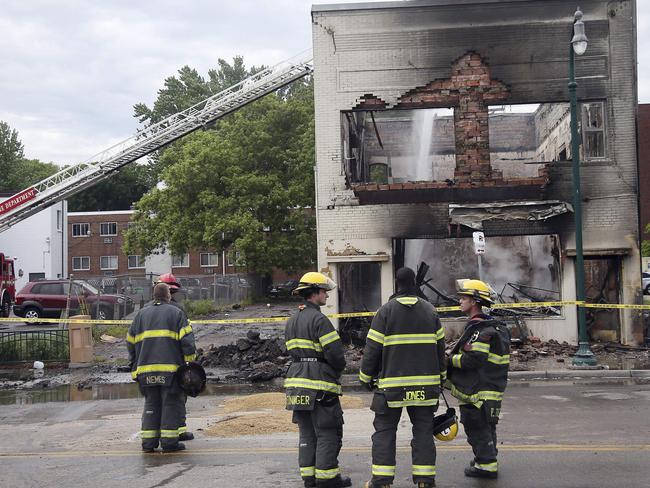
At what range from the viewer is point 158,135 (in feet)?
92.5

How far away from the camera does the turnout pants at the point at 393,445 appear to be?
238 inches

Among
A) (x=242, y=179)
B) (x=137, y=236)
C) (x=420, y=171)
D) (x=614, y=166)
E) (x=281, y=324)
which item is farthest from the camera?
(x=137, y=236)

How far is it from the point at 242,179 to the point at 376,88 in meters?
21.6

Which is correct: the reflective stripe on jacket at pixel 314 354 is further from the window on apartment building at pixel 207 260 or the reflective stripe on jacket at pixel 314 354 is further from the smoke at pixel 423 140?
the window on apartment building at pixel 207 260

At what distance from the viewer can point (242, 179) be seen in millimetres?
39188

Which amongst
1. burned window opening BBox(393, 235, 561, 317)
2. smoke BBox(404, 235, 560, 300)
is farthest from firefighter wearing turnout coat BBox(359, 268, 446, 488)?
smoke BBox(404, 235, 560, 300)

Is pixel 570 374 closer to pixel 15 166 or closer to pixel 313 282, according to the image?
pixel 313 282

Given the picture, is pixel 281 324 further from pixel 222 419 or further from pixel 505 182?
pixel 222 419

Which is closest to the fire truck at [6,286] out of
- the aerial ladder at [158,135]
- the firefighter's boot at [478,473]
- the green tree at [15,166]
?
the aerial ladder at [158,135]

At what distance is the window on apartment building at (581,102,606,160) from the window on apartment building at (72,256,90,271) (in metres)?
50.2

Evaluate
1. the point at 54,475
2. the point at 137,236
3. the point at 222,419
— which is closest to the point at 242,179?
the point at 137,236

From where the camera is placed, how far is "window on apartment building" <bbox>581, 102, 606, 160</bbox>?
18.2 meters

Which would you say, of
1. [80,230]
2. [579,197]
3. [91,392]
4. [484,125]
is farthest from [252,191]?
[80,230]

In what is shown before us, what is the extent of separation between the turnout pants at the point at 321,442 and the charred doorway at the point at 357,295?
11.3 meters
